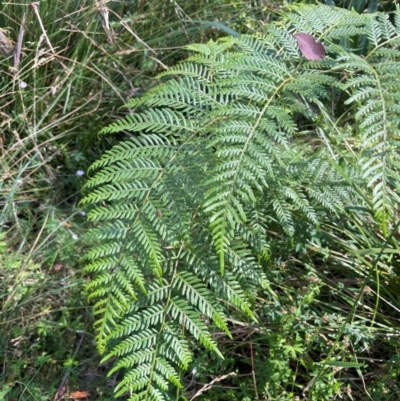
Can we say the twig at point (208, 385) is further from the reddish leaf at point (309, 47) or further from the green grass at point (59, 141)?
the reddish leaf at point (309, 47)

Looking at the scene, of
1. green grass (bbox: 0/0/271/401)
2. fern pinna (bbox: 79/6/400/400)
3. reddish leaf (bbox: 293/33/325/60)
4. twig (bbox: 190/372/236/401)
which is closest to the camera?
fern pinna (bbox: 79/6/400/400)

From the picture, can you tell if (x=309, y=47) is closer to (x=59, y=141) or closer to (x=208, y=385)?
(x=208, y=385)

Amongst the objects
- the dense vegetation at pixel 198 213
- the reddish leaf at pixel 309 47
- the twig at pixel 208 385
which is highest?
the reddish leaf at pixel 309 47

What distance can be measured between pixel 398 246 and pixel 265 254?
1.71 feet

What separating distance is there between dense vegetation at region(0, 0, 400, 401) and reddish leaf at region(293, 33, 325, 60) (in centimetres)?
2

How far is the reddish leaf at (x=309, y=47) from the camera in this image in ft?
5.45

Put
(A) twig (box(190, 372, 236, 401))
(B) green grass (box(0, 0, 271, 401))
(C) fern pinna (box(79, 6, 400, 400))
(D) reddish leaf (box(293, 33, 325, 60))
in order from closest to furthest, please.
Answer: (C) fern pinna (box(79, 6, 400, 400)) < (D) reddish leaf (box(293, 33, 325, 60)) < (A) twig (box(190, 372, 236, 401)) < (B) green grass (box(0, 0, 271, 401))

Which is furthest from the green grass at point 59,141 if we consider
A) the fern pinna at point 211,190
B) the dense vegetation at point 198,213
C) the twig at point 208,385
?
the fern pinna at point 211,190

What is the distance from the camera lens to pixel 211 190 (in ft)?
4.77

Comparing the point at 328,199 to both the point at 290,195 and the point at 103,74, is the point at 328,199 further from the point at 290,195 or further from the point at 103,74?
the point at 103,74

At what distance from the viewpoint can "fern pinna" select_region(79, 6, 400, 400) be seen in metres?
1.51

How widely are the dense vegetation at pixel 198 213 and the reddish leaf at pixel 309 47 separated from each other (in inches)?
0.8

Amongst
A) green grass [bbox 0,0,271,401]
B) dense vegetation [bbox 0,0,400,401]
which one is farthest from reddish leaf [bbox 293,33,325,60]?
green grass [bbox 0,0,271,401]

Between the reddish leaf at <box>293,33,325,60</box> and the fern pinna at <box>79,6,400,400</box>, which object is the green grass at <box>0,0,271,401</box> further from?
the reddish leaf at <box>293,33,325,60</box>
